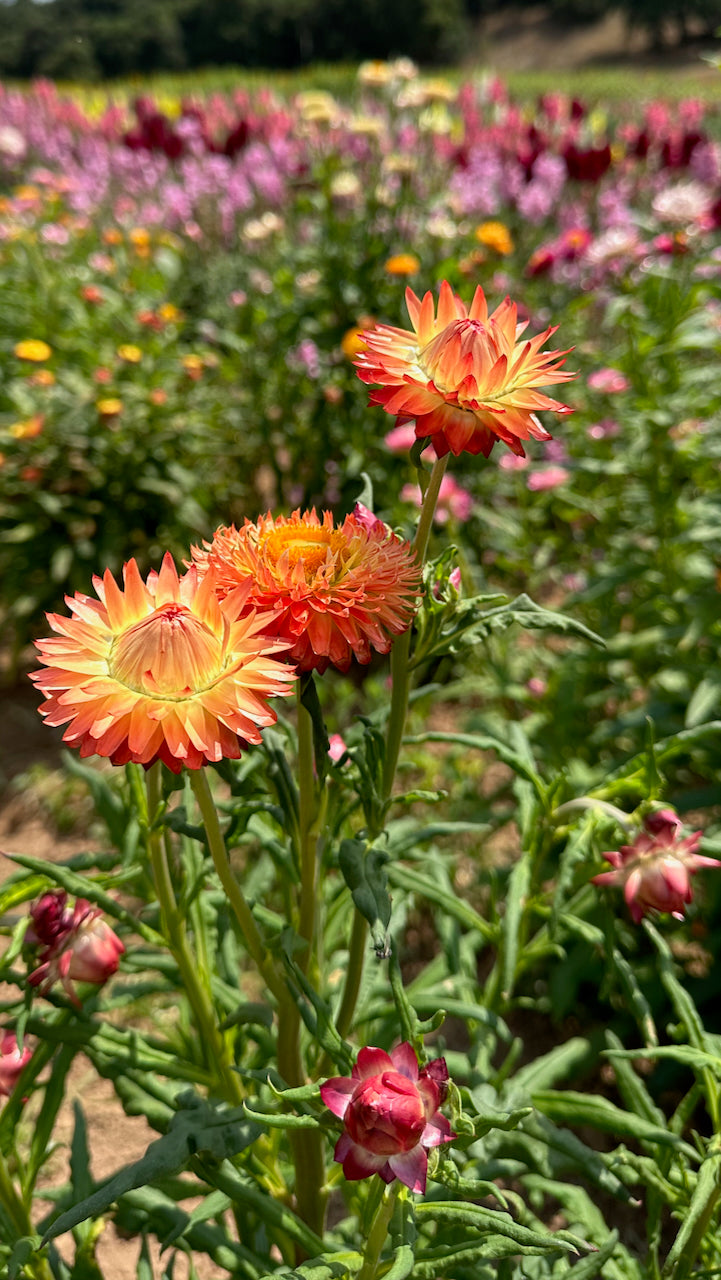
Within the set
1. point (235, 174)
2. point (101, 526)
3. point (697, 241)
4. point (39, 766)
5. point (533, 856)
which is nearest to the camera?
point (533, 856)

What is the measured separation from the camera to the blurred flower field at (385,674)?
2.80 ft

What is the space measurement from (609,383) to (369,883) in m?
2.33

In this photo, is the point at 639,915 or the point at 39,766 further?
the point at 39,766

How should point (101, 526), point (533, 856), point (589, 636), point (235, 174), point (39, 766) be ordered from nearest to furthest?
point (589, 636) → point (533, 856) → point (39, 766) → point (101, 526) → point (235, 174)

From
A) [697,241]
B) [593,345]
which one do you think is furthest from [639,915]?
[593,345]

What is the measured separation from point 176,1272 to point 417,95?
4162 mm

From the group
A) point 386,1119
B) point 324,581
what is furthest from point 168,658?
point 386,1119

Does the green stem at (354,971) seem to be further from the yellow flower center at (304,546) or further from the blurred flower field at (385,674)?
the yellow flower center at (304,546)

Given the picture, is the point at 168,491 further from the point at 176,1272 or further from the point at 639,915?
the point at 639,915

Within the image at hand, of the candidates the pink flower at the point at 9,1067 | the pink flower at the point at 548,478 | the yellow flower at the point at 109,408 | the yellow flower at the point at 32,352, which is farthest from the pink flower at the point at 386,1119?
the yellow flower at the point at 32,352

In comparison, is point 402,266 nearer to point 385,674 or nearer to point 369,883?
point 385,674

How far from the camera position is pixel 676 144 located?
12.5 feet

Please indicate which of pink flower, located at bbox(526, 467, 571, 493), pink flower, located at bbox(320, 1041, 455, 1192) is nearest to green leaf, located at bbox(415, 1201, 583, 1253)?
pink flower, located at bbox(320, 1041, 455, 1192)

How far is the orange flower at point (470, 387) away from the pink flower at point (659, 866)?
503 millimetres
